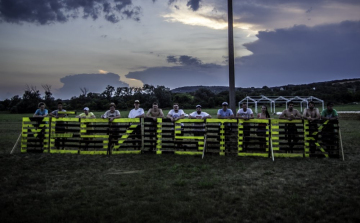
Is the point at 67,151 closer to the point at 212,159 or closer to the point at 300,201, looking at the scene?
the point at 212,159

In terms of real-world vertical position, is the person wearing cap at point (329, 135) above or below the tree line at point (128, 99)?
below

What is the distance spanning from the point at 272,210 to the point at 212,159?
16.0 feet

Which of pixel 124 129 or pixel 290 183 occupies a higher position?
pixel 124 129

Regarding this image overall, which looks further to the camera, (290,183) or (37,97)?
(37,97)

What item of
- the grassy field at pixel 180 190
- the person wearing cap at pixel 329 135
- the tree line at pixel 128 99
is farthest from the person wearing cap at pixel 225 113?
the tree line at pixel 128 99

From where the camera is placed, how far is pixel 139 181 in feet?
21.5

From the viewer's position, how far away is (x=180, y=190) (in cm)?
583

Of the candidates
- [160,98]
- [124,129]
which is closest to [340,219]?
[124,129]

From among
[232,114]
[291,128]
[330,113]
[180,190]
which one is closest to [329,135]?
[330,113]

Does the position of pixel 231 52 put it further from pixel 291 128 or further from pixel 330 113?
pixel 330 113

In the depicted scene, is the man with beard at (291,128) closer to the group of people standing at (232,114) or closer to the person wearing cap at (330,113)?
the group of people standing at (232,114)

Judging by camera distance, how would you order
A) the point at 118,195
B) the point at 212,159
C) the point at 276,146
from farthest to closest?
the point at 276,146 → the point at 212,159 → the point at 118,195

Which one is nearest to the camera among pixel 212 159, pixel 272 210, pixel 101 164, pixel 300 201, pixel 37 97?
pixel 272 210

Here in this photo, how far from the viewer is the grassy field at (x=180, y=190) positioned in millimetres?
4480
